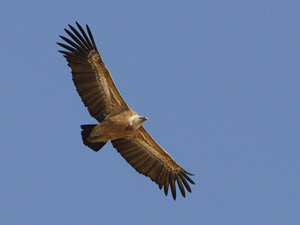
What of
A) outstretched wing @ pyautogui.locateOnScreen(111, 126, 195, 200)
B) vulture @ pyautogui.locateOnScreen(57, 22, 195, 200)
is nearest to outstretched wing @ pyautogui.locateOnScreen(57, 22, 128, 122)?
vulture @ pyautogui.locateOnScreen(57, 22, 195, 200)

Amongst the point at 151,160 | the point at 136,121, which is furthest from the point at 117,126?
the point at 151,160

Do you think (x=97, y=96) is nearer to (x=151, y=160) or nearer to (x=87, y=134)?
(x=87, y=134)

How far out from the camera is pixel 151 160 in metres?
19.6

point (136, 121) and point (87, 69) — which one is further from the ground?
point (87, 69)

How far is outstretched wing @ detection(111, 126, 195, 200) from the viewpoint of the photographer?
1930cm

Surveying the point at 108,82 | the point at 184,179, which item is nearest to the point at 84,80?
the point at 108,82

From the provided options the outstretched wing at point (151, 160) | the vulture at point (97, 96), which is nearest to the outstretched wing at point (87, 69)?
the vulture at point (97, 96)

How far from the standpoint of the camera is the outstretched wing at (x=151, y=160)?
63.3ft

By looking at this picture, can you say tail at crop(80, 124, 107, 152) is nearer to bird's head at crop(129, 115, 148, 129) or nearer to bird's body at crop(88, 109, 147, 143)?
bird's body at crop(88, 109, 147, 143)

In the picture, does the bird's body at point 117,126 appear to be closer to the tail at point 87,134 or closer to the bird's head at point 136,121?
the bird's head at point 136,121

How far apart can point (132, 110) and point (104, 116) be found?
2.83 feet

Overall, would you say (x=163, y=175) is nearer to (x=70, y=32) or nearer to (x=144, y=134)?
(x=144, y=134)

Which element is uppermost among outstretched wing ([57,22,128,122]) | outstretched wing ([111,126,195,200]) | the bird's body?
outstretched wing ([57,22,128,122])

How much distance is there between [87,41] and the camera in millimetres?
18172
